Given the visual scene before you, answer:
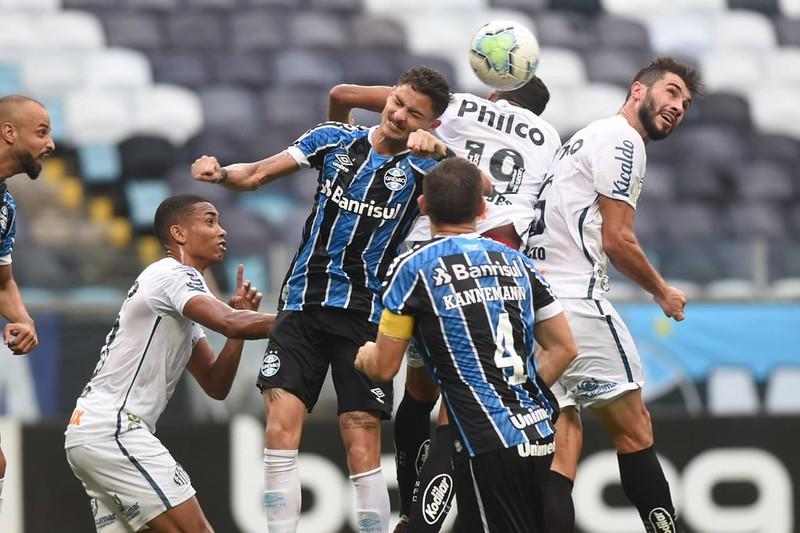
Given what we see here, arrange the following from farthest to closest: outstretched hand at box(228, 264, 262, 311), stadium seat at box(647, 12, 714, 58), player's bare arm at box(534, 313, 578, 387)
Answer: stadium seat at box(647, 12, 714, 58) → outstretched hand at box(228, 264, 262, 311) → player's bare arm at box(534, 313, 578, 387)

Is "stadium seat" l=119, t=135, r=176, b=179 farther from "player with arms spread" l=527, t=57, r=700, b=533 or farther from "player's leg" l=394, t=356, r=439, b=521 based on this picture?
"player with arms spread" l=527, t=57, r=700, b=533

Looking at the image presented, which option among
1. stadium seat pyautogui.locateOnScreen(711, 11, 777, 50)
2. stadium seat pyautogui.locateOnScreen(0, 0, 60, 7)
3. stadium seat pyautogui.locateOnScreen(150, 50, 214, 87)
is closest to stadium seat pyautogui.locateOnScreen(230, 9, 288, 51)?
stadium seat pyautogui.locateOnScreen(150, 50, 214, 87)

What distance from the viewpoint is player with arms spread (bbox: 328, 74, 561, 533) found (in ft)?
20.5

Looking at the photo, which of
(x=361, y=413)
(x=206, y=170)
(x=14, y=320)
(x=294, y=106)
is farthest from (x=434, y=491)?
(x=294, y=106)

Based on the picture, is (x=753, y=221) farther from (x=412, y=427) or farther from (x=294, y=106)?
(x=412, y=427)

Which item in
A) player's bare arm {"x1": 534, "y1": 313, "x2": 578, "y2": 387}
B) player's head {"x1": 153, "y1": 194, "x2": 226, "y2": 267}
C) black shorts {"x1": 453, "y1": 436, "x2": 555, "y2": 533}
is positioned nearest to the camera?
black shorts {"x1": 453, "y1": 436, "x2": 555, "y2": 533}

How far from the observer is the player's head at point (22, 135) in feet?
20.5

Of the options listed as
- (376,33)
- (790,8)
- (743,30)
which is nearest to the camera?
(376,33)

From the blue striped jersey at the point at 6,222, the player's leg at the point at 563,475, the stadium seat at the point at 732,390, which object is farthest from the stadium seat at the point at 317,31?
the player's leg at the point at 563,475

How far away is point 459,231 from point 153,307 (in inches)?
70.4

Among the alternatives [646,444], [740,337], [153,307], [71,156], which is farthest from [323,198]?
[71,156]

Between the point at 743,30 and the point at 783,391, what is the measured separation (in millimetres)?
7747

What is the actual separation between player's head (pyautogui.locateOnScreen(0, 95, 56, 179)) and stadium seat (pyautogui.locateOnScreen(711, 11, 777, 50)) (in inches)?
455

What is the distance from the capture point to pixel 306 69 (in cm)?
1432
